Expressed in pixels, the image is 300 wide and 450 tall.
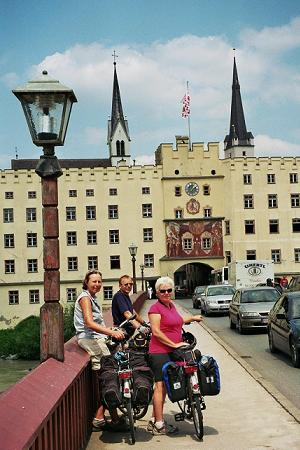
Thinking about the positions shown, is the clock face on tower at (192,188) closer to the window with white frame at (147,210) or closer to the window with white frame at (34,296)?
the window with white frame at (147,210)

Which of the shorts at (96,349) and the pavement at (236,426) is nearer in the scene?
the pavement at (236,426)

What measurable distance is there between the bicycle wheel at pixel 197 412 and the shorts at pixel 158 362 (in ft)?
1.48

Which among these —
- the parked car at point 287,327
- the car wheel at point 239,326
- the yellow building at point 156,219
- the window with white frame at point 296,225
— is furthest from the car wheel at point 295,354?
the window with white frame at point 296,225

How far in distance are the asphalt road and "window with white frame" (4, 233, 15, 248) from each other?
189 ft

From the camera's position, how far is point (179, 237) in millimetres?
79375

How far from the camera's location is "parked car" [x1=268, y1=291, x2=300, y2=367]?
47.7ft

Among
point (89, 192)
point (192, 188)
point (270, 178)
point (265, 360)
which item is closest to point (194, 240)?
point (192, 188)

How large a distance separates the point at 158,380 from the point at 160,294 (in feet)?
3.10

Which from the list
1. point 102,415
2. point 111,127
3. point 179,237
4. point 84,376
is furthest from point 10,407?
point 111,127

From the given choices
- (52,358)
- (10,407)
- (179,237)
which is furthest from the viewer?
(179,237)

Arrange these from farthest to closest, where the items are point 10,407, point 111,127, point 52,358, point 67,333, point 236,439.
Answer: point 111,127, point 67,333, point 236,439, point 52,358, point 10,407

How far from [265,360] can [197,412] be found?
343 inches

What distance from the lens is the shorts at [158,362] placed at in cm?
791

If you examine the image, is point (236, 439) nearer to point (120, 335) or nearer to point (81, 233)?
point (120, 335)
